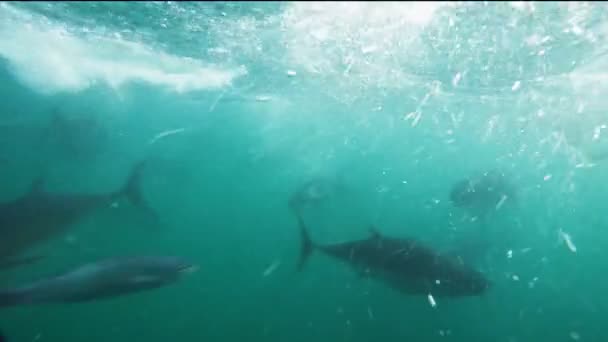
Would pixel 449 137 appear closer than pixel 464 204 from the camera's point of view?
No

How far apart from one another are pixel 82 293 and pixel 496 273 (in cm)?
2364

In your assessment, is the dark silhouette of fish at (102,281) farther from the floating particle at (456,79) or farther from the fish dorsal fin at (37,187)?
the floating particle at (456,79)

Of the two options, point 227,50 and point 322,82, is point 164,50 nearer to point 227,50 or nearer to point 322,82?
point 227,50

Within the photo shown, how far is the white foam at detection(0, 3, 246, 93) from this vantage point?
59.3 ft

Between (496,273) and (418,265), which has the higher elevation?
(418,265)

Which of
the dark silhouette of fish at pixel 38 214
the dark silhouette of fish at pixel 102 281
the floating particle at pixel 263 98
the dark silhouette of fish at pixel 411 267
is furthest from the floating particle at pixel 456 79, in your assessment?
the dark silhouette of fish at pixel 102 281

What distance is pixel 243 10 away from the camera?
1271cm

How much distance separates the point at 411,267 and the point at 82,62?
25.0 m

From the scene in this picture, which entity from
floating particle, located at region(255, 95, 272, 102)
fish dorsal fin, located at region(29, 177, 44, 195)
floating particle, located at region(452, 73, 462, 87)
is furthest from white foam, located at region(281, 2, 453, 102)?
floating particle, located at region(255, 95, 272, 102)

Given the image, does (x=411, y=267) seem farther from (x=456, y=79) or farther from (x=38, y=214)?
(x=456, y=79)

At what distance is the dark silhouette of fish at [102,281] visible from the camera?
4773mm

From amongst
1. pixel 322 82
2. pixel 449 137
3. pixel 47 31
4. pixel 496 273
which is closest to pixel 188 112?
pixel 322 82

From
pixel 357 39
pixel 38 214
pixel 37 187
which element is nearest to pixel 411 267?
pixel 38 214

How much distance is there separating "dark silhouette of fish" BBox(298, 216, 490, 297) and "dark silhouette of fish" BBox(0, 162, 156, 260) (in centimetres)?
667
